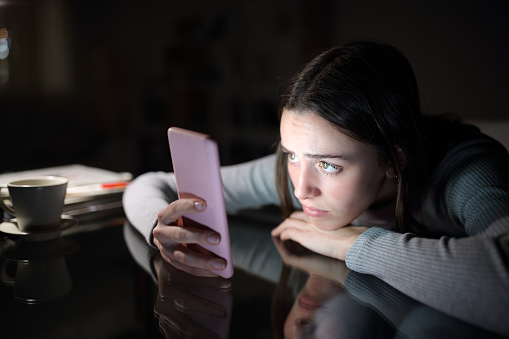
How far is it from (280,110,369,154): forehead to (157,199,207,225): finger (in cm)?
21

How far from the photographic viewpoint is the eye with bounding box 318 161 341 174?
2.58 feet

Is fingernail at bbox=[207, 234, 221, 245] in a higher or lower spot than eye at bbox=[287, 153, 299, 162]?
lower

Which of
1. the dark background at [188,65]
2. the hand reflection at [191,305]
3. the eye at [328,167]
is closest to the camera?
the hand reflection at [191,305]

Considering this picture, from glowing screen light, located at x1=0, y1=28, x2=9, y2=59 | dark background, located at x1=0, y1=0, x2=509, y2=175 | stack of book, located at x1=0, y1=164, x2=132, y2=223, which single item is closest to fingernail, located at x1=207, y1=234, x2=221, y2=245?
stack of book, located at x1=0, y1=164, x2=132, y2=223

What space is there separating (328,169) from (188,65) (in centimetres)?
206

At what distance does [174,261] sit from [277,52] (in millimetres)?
1847

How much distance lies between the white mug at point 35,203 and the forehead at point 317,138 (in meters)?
0.48

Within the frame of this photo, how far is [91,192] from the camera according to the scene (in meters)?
1.17

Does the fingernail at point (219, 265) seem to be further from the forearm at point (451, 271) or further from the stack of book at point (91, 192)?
the stack of book at point (91, 192)

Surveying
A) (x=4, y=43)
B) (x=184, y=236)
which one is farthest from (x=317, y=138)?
(x=4, y=43)

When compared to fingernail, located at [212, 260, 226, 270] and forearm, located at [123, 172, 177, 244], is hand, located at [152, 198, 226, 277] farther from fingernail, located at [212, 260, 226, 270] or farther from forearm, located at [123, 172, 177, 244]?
forearm, located at [123, 172, 177, 244]

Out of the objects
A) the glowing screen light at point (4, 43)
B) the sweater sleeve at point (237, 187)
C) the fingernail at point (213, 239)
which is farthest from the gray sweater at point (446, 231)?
the glowing screen light at point (4, 43)

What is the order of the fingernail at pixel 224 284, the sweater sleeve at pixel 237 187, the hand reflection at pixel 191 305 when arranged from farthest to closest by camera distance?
the sweater sleeve at pixel 237 187
the fingernail at pixel 224 284
the hand reflection at pixel 191 305

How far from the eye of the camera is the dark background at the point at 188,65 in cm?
170
